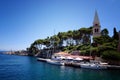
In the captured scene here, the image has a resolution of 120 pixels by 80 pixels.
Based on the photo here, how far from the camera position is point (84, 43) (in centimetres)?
8375

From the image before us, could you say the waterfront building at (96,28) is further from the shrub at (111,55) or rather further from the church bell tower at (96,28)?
the shrub at (111,55)

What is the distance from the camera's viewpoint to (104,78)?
112ft

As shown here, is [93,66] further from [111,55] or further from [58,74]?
[58,74]

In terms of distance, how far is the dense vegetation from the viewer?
2127 inches

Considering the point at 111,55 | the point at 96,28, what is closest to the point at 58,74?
the point at 111,55

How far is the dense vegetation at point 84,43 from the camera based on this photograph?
54031mm

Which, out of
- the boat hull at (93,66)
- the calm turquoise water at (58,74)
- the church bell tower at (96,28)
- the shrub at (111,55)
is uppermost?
the church bell tower at (96,28)

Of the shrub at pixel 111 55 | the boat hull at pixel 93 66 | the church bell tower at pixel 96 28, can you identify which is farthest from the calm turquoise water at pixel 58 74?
the church bell tower at pixel 96 28

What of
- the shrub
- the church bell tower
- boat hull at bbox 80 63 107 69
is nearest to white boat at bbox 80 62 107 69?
boat hull at bbox 80 63 107 69

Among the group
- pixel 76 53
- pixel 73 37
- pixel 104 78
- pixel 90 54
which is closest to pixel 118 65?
pixel 90 54

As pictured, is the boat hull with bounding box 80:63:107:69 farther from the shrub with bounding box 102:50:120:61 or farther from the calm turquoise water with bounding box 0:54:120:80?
the shrub with bounding box 102:50:120:61

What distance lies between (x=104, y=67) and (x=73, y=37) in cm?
4464

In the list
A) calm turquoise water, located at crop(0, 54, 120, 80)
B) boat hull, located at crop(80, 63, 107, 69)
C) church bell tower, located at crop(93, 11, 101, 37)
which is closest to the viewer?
calm turquoise water, located at crop(0, 54, 120, 80)

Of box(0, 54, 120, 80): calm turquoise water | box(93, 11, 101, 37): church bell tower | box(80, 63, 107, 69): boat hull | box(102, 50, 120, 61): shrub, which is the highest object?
box(93, 11, 101, 37): church bell tower
